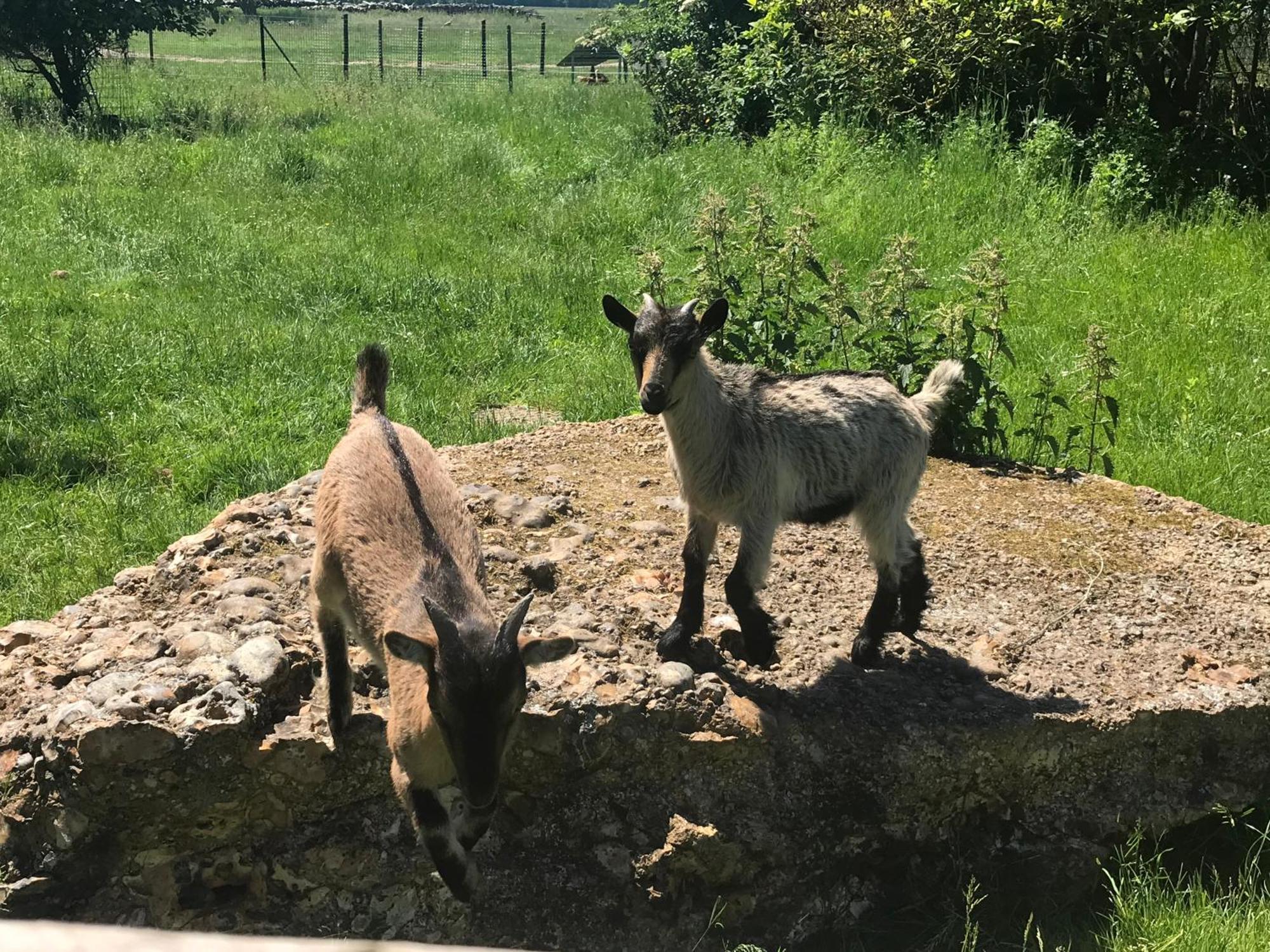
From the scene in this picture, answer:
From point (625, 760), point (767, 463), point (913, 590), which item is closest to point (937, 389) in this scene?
point (913, 590)

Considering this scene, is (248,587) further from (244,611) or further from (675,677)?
(675,677)

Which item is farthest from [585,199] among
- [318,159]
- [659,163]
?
Answer: [318,159]

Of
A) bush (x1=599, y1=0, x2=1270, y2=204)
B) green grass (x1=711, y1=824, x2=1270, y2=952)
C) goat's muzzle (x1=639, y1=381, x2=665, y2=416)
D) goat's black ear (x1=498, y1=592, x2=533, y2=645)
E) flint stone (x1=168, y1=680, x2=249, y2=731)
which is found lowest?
green grass (x1=711, y1=824, x2=1270, y2=952)

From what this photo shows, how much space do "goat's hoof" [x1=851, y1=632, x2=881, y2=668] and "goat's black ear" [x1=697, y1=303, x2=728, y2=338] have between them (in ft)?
4.60

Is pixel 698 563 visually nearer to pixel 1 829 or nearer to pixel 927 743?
pixel 927 743

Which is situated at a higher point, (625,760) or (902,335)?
(902,335)

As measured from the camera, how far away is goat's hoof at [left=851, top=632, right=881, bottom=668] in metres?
4.86

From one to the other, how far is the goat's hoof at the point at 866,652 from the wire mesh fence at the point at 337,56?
1673 cm

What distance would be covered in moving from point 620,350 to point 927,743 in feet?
17.1

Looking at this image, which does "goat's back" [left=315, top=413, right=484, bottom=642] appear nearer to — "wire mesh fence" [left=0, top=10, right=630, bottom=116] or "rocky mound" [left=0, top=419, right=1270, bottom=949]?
"rocky mound" [left=0, top=419, right=1270, bottom=949]

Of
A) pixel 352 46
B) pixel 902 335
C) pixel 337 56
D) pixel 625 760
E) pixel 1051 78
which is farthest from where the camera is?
pixel 352 46

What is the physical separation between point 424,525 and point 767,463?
1437 millimetres

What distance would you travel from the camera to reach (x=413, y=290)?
10.3 meters

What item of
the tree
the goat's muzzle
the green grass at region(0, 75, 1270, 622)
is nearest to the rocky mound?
the goat's muzzle
